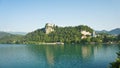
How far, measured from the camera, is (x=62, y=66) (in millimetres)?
42188

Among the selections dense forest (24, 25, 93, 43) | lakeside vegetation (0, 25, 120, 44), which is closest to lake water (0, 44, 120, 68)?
lakeside vegetation (0, 25, 120, 44)

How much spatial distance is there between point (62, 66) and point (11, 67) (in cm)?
931

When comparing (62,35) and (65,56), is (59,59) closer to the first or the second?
(65,56)

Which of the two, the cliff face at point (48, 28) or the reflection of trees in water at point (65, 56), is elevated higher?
the cliff face at point (48, 28)

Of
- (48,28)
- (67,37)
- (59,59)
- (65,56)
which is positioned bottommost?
(59,59)

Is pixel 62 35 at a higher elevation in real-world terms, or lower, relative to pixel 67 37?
higher

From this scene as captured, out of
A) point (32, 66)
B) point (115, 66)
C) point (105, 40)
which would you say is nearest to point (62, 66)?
point (32, 66)

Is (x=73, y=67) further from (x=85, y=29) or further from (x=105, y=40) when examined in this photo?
(x=85, y=29)

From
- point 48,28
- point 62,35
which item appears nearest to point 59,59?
point 62,35

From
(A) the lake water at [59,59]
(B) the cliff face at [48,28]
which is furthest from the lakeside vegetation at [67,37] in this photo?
(A) the lake water at [59,59]

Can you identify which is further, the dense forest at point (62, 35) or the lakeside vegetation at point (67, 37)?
the dense forest at point (62, 35)

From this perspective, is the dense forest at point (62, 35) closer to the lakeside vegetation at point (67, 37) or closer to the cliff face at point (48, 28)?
the lakeside vegetation at point (67, 37)

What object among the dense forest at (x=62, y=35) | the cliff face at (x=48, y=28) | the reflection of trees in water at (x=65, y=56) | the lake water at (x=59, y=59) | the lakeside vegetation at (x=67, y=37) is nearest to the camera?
the lake water at (x=59, y=59)

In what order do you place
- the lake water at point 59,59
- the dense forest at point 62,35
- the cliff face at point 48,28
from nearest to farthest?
1. the lake water at point 59,59
2. the dense forest at point 62,35
3. the cliff face at point 48,28
